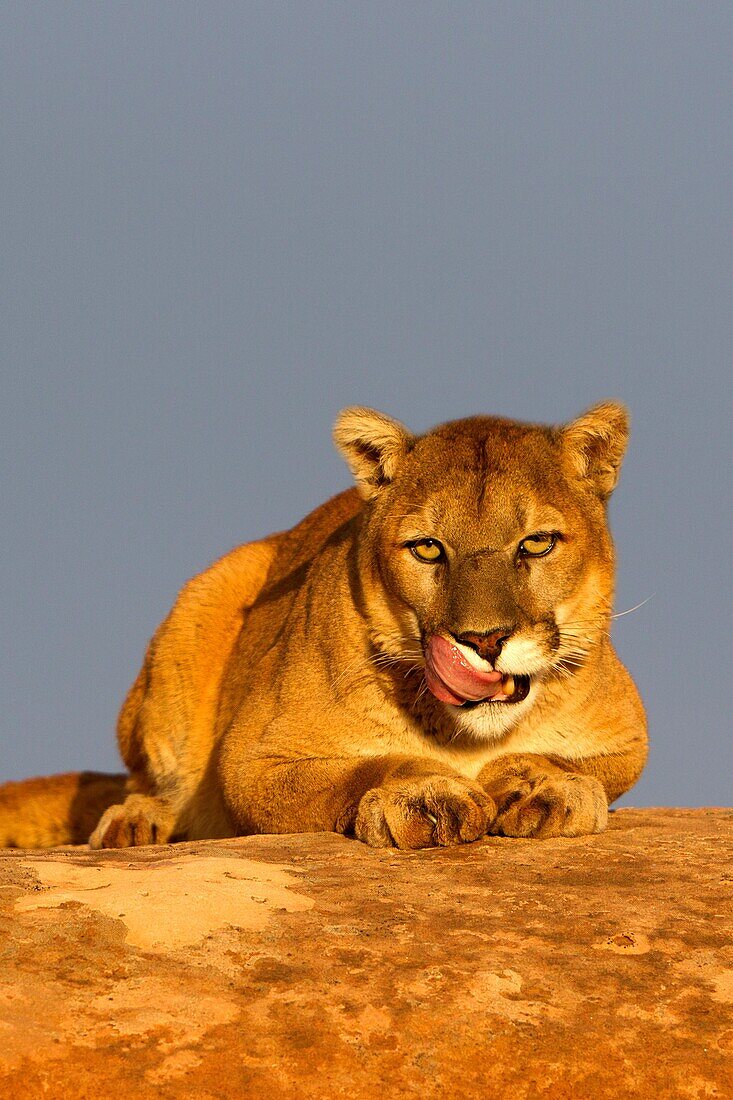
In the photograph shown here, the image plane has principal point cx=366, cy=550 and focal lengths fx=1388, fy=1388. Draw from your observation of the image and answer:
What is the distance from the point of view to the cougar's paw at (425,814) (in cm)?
586

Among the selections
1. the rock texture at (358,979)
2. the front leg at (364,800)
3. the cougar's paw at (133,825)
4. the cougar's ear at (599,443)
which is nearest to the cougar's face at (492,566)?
the cougar's ear at (599,443)

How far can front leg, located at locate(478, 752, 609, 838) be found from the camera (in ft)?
19.9

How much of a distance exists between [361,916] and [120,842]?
381 centimetres

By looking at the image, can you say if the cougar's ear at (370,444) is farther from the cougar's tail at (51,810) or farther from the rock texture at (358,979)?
the cougar's tail at (51,810)

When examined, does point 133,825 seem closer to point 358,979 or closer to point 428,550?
point 428,550

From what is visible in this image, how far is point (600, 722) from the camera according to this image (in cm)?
720

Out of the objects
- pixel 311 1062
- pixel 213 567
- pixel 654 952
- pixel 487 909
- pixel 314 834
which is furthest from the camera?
pixel 213 567

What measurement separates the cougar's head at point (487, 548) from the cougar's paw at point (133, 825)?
229cm

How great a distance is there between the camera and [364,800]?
604 cm

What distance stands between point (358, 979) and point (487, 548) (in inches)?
106

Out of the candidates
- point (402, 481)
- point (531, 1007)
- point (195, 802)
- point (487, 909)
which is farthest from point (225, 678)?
point (531, 1007)

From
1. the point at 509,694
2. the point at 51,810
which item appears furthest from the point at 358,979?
the point at 51,810

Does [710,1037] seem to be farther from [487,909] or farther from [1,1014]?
[1,1014]

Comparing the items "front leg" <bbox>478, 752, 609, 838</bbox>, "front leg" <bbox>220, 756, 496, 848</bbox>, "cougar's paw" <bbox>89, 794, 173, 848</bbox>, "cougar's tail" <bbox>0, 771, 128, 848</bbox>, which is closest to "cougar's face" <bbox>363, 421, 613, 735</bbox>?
Result: "front leg" <bbox>478, 752, 609, 838</bbox>
